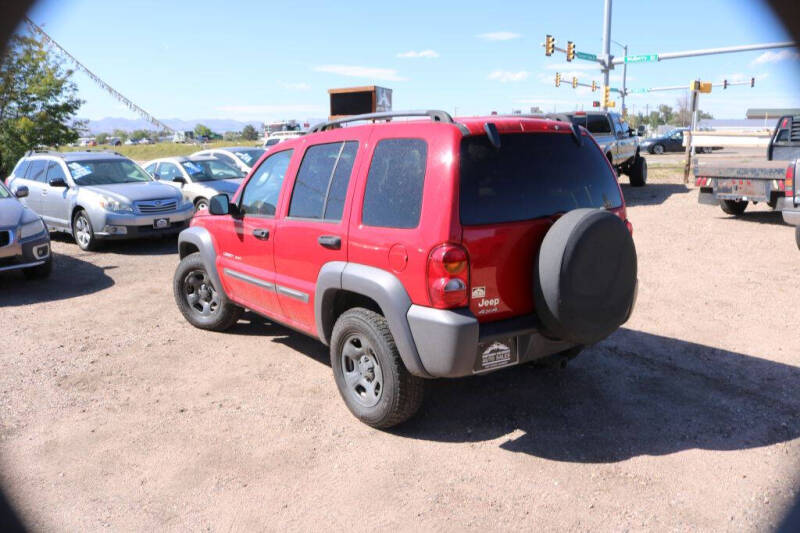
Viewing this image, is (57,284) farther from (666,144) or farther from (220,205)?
(666,144)

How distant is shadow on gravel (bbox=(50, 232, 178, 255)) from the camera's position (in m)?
10.8

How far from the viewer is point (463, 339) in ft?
11.4

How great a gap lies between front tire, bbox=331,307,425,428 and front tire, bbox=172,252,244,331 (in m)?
2.12

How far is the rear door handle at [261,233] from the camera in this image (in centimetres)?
498

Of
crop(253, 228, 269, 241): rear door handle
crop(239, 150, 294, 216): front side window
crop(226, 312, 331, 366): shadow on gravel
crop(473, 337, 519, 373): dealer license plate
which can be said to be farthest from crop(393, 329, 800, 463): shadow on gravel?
crop(239, 150, 294, 216): front side window

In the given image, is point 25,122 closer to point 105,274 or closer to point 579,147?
point 105,274

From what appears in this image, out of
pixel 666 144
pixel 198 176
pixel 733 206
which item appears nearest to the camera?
pixel 733 206

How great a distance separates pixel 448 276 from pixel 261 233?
2.10 meters

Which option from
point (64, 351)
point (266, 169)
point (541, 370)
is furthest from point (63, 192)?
point (541, 370)

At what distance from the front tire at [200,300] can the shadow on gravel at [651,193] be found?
11.2 m

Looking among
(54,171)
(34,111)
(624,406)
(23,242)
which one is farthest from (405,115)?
(34,111)

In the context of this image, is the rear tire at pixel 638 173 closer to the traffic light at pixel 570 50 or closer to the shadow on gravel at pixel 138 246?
the shadow on gravel at pixel 138 246

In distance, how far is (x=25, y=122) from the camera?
20078 mm

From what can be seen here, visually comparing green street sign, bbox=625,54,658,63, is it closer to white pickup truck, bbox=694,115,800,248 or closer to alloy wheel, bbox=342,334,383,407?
white pickup truck, bbox=694,115,800,248
